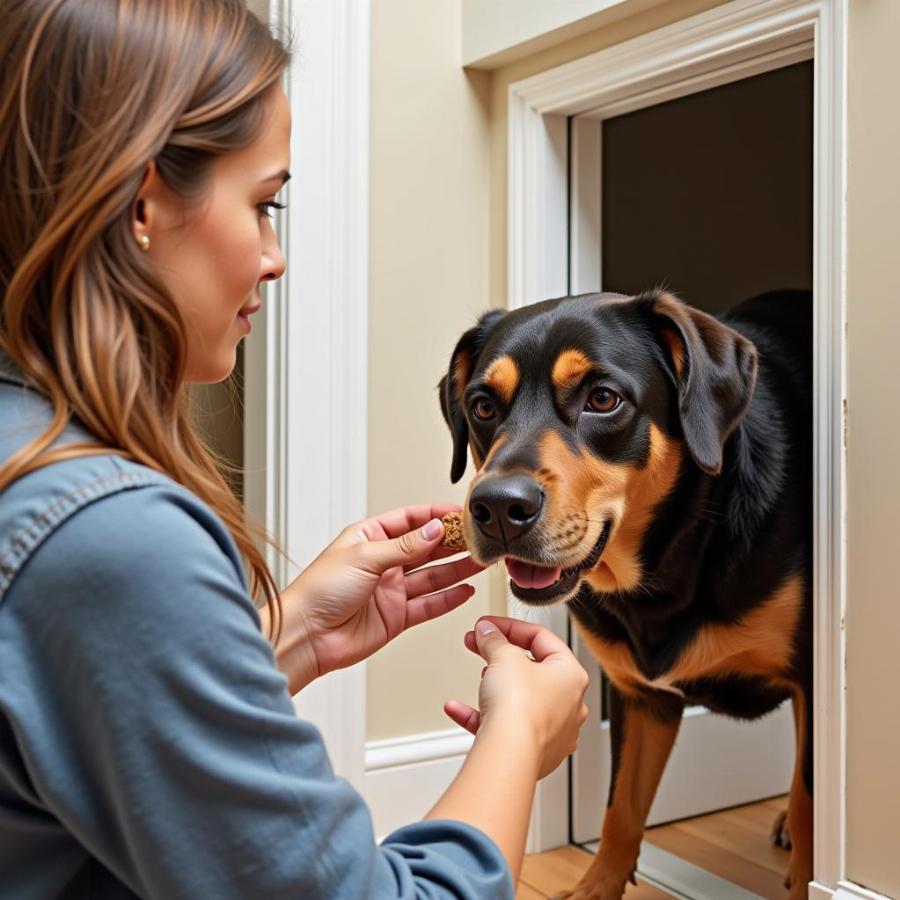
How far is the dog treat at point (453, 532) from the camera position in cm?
155

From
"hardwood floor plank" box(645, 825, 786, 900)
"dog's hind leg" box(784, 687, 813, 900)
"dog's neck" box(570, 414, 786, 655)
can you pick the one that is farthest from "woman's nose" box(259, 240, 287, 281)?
"hardwood floor plank" box(645, 825, 786, 900)

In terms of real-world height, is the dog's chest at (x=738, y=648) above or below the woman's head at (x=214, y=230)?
below

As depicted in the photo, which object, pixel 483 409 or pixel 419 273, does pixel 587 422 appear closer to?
pixel 483 409

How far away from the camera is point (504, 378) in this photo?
1.71 meters

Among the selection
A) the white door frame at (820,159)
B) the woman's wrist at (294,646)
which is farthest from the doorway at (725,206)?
the woman's wrist at (294,646)

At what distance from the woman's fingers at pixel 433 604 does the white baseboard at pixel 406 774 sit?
0.96m

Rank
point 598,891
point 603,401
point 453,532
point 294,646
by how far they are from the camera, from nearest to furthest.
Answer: point 294,646, point 453,532, point 603,401, point 598,891

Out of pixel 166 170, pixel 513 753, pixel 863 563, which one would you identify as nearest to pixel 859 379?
pixel 863 563

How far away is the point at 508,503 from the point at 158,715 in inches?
33.7

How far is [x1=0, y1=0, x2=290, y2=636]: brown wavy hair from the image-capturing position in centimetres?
81

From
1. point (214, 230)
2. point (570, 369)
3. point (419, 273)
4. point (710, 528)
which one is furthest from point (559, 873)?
point (214, 230)

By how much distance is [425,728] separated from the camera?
241 centimetres

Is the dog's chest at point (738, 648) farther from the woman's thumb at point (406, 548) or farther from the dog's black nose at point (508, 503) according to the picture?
the woman's thumb at point (406, 548)

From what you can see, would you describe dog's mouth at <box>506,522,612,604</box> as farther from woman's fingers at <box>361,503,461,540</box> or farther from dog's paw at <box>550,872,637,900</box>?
dog's paw at <box>550,872,637,900</box>
